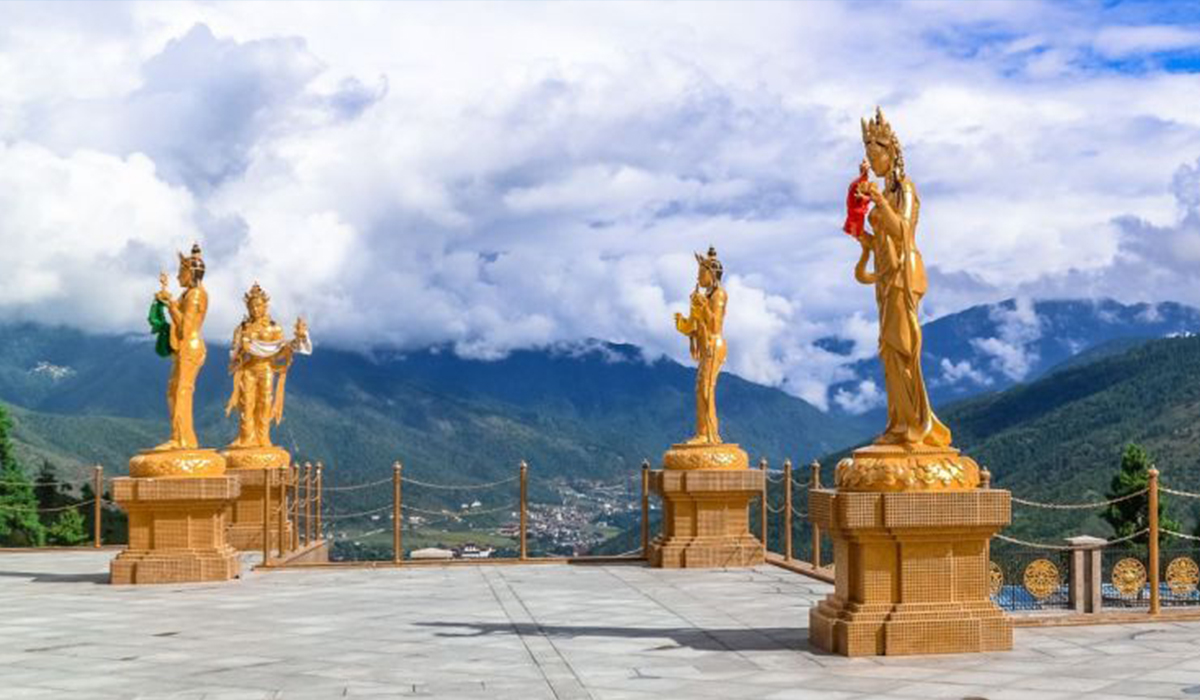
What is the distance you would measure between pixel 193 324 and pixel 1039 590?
10.1 metres

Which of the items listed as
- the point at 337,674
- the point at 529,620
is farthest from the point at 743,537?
the point at 337,674

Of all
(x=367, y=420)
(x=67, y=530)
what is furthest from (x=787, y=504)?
(x=367, y=420)

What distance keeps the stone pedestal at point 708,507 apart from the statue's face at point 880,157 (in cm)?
723

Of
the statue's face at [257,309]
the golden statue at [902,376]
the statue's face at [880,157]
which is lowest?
the golden statue at [902,376]

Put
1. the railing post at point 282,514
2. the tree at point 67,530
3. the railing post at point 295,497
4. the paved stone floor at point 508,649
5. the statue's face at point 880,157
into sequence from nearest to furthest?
the paved stone floor at point 508,649
the statue's face at point 880,157
the railing post at point 282,514
the railing post at point 295,497
the tree at point 67,530

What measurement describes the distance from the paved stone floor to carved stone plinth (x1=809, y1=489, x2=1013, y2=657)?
21 cm

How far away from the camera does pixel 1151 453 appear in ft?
173

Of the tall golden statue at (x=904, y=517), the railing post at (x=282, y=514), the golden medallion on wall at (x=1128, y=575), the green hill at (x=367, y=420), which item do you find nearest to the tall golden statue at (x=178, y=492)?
the railing post at (x=282, y=514)

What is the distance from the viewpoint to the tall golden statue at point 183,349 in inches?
621

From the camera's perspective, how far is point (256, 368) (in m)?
21.2

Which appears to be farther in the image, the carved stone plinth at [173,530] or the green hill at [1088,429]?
the green hill at [1088,429]

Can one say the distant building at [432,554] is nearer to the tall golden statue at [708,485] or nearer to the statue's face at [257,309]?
the tall golden statue at [708,485]

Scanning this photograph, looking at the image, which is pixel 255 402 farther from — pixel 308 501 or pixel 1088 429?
pixel 1088 429

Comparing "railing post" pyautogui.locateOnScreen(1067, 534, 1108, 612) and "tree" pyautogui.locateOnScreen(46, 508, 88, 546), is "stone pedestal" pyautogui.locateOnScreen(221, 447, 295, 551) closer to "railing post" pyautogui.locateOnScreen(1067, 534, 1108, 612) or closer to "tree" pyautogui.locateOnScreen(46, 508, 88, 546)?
"tree" pyautogui.locateOnScreen(46, 508, 88, 546)
